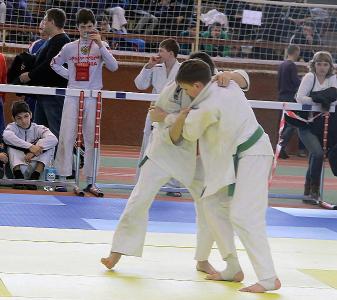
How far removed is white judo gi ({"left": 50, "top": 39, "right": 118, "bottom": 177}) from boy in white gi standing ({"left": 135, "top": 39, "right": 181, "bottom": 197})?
441 millimetres

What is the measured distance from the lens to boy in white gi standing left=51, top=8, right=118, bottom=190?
38.4ft

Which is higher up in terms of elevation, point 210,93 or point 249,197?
point 210,93

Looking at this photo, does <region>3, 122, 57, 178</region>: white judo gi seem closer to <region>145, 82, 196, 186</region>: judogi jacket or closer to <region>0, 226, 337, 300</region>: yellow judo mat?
<region>0, 226, 337, 300</region>: yellow judo mat

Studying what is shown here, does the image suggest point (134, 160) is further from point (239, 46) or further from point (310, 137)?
point (310, 137)

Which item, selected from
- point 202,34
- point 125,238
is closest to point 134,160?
point 202,34

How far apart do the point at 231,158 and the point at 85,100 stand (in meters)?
5.36

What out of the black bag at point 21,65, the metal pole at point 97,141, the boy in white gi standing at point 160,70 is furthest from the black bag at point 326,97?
the black bag at point 21,65

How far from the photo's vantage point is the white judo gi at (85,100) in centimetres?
1172

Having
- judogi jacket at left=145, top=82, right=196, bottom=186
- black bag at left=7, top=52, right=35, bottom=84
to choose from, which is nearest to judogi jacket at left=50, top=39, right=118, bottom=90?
black bag at left=7, top=52, right=35, bottom=84

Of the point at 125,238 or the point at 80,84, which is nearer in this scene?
the point at 125,238

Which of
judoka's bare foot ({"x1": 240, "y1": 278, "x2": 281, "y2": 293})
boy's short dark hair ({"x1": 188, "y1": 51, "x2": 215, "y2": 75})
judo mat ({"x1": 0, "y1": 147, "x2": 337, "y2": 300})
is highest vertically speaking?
boy's short dark hair ({"x1": 188, "y1": 51, "x2": 215, "y2": 75})

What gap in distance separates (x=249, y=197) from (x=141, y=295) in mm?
1025

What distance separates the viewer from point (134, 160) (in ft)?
57.3

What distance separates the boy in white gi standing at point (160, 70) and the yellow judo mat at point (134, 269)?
306cm
